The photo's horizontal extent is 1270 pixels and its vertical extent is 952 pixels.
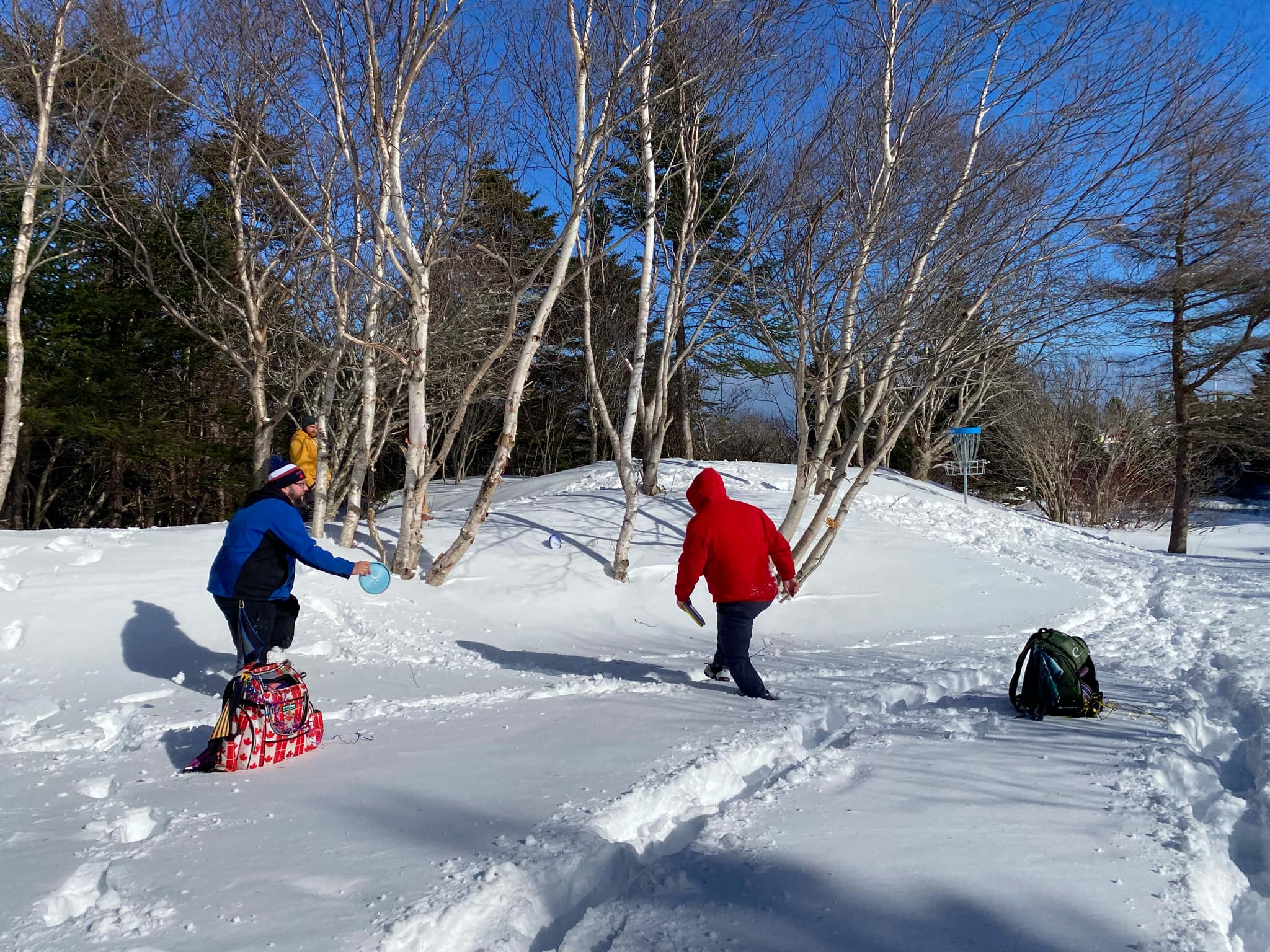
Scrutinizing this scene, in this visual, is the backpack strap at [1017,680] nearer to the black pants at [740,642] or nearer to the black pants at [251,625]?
the black pants at [740,642]

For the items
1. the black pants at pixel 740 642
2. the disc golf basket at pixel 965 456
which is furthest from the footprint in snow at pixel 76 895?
the disc golf basket at pixel 965 456

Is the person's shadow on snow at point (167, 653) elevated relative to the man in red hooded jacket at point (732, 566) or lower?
lower

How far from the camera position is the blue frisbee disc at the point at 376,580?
19.3 ft

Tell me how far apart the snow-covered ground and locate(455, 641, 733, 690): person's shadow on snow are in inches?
2.2

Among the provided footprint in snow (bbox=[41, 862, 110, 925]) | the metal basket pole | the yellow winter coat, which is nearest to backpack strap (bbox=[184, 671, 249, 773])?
footprint in snow (bbox=[41, 862, 110, 925])

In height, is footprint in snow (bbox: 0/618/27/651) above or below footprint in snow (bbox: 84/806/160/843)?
above

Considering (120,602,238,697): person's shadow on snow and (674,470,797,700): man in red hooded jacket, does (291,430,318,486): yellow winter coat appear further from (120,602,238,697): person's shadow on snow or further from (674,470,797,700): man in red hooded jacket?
(674,470,797,700): man in red hooded jacket

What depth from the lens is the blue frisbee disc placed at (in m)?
5.87

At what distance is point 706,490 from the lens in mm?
5828

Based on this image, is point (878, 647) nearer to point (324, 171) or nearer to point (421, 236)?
point (421, 236)

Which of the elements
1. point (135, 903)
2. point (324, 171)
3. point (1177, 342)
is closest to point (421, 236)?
point (324, 171)

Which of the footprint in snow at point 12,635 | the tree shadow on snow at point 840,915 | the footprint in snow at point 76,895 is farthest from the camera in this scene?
the footprint in snow at point 12,635

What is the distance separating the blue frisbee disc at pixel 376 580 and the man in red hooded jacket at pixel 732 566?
2133 mm

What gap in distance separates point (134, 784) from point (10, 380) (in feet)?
28.2
